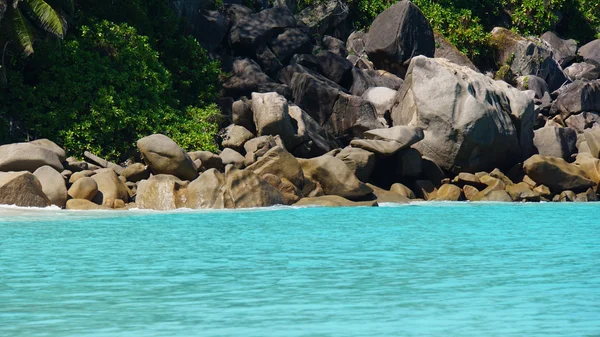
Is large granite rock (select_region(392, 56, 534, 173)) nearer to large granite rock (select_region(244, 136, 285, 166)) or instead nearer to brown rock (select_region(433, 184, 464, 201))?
brown rock (select_region(433, 184, 464, 201))

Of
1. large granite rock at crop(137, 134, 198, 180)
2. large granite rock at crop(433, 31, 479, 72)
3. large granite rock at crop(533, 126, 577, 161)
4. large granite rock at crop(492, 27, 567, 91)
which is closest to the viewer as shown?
large granite rock at crop(137, 134, 198, 180)

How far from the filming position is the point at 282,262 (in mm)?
10188

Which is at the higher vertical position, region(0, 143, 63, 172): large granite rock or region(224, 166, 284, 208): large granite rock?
region(0, 143, 63, 172): large granite rock

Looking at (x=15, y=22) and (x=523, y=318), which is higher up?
(x=15, y=22)

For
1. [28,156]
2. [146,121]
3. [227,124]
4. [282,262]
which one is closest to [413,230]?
[282,262]

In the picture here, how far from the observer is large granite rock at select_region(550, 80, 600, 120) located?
103ft

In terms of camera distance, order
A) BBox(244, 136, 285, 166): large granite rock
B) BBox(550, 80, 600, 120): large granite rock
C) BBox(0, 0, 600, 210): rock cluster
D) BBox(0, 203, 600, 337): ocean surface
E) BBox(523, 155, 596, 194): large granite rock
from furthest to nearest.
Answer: BBox(550, 80, 600, 120): large granite rock, BBox(523, 155, 596, 194): large granite rock, BBox(244, 136, 285, 166): large granite rock, BBox(0, 0, 600, 210): rock cluster, BBox(0, 203, 600, 337): ocean surface

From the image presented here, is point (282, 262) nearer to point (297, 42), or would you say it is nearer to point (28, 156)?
point (28, 156)

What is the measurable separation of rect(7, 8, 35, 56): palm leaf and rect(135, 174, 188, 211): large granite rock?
4827 mm

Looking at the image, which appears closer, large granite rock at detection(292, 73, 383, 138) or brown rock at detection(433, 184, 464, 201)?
brown rock at detection(433, 184, 464, 201)

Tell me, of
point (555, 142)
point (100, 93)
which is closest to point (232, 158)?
point (100, 93)

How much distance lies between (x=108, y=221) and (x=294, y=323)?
1032 cm

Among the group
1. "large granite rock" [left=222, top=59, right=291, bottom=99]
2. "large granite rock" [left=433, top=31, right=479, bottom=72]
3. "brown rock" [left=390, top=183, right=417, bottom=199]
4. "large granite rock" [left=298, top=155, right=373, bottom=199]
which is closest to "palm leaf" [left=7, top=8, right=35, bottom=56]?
"large granite rock" [left=298, top=155, right=373, bottom=199]

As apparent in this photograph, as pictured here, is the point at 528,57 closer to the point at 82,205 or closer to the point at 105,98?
the point at 105,98
